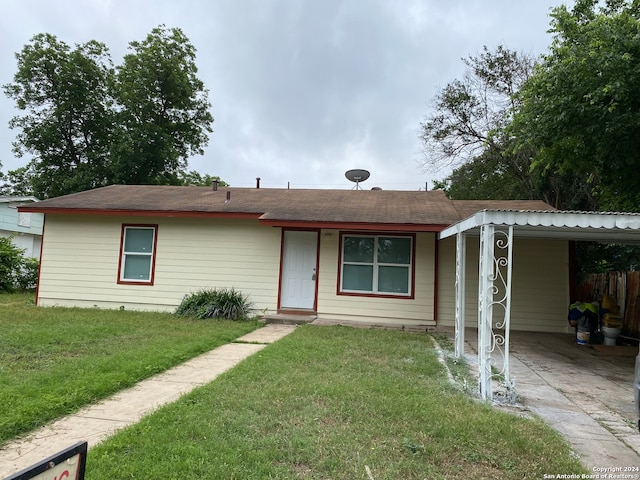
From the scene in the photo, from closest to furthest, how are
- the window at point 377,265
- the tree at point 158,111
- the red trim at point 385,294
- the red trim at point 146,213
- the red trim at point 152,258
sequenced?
1. the red trim at point 385,294
2. the window at point 377,265
3. the red trim at point 146,213
4. the red trim at point 152,258
5. the tree at point 158,111

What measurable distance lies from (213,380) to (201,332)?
3.10 meters

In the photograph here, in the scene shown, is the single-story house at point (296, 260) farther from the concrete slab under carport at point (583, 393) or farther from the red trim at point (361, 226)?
the concrete slab under carport at point (583, 393)

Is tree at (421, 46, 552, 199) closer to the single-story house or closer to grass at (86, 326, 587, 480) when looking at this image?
the single-story house

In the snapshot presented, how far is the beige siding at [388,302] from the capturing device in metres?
9.37

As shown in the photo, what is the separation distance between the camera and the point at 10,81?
2370cm

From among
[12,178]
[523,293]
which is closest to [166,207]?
[523,293]

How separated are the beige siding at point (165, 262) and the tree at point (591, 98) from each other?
693 centimetres

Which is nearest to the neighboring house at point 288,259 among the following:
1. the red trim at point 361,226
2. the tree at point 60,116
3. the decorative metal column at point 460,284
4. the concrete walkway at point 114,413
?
the red trim at point 361,226

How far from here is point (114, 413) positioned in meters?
3.57

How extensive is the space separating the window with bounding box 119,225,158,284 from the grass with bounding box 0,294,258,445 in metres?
1.07

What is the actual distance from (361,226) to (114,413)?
20.9 feet

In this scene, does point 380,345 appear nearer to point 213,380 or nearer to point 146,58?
point 213,380

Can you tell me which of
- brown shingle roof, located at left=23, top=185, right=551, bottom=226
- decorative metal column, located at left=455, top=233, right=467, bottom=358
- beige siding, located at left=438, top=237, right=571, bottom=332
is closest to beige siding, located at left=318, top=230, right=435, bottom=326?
beige siding, located at left=438, top=237, right=571, bottom=332

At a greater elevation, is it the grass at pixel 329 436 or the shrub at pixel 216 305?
the shrub at pixel 216 305
